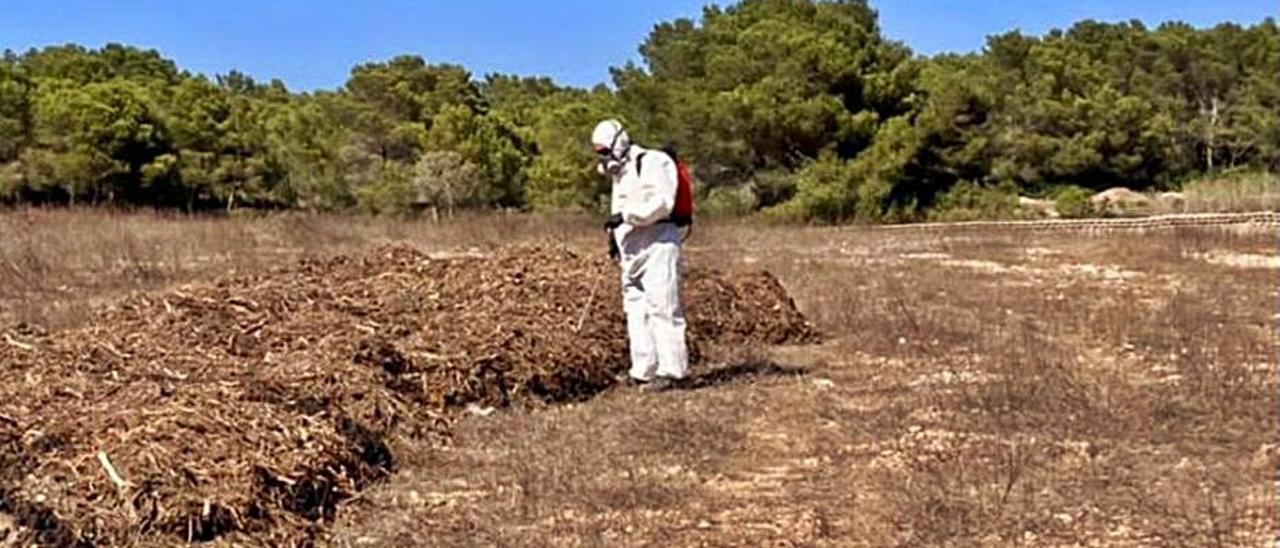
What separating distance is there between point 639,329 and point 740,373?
828 millimetres

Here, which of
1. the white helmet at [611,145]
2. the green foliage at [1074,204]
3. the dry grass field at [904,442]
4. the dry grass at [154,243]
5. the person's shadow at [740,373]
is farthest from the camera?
the green foliage at [1074,204]

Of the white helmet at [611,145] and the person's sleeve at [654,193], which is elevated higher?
the white helmet at [611,145]

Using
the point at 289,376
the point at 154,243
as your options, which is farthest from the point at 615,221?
the point at 154,243

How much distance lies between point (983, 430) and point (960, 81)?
22942 mm

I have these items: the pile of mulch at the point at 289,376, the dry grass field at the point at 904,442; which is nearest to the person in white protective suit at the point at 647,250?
the dry grass field at the point at 904,442

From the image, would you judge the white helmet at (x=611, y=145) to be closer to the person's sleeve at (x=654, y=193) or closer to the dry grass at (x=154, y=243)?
the person's sleeve at (x=654, y=193)

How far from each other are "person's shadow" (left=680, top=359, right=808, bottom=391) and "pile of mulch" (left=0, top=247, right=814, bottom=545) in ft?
1.42

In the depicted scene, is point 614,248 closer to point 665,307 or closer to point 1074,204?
point 665,307

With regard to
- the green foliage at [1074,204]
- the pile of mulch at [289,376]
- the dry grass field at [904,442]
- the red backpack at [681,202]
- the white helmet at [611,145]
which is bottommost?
the dry grass field at [904,442]

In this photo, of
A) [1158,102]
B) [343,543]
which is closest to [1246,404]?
[343,543]

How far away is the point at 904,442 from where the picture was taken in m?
5.43

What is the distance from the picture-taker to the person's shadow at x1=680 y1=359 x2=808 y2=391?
6.96 meters

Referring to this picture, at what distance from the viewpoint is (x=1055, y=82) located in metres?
33.8

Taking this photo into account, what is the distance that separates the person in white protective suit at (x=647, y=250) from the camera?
6.46 m
